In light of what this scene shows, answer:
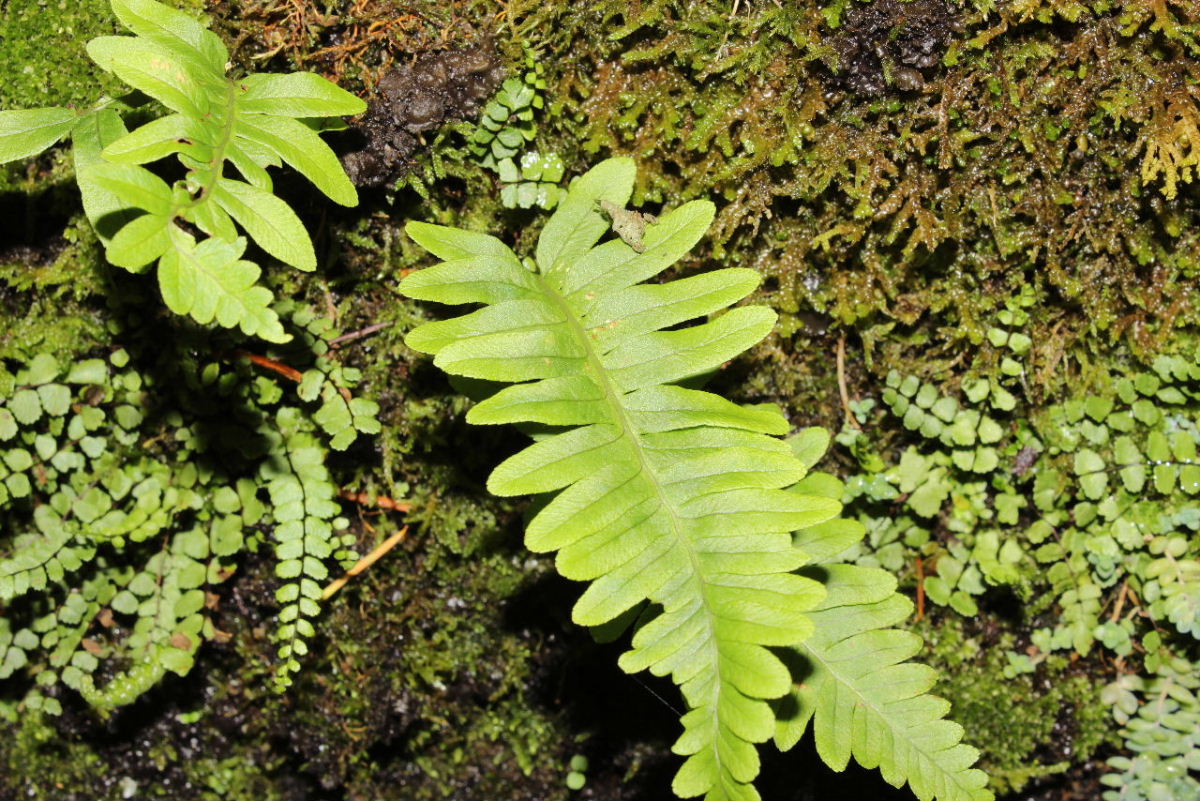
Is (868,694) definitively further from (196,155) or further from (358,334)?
(196,155)

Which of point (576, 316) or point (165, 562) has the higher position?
point (576, 316)

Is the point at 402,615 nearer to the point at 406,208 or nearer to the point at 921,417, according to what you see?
the point at 406,208

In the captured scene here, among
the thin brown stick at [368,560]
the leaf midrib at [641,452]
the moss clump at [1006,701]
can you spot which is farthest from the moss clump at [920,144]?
the thin brown stick at [368,560]

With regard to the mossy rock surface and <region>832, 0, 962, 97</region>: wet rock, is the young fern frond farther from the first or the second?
<region>832, 0, 962, 97</region>: wet rock

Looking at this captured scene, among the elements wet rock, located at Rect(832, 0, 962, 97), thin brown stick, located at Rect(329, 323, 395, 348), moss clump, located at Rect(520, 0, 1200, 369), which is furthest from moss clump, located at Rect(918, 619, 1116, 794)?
thin brown stick, located at Rect(329, 323, 395, 348)

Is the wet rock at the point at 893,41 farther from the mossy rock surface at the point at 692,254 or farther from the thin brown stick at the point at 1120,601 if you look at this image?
the thin brown stick at the point at 1120,601

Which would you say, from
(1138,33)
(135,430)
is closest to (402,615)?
(135,430)

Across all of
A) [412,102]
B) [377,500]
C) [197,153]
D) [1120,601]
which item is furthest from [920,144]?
[377,500]
